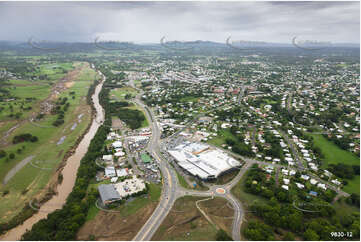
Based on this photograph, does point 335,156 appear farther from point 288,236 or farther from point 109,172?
point 109,172

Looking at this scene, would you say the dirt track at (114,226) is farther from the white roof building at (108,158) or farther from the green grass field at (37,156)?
the white roof building at (108,158)

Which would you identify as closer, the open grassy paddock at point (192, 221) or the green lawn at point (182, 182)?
the open grassy paddock at point (192, 221)

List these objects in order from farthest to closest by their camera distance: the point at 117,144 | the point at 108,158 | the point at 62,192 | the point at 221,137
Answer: the point at 221,137 < the point at 117,144 < the point at 108,158 < the point at 62,192

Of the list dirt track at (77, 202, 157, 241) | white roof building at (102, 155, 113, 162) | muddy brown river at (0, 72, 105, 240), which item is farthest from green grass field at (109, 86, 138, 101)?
dirt track at (77, 202, 157, 241)

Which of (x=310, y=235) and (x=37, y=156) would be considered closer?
(x=310, y=235)

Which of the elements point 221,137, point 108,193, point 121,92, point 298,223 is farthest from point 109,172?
point 121,92

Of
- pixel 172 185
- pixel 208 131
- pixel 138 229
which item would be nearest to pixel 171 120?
pixel 208 131

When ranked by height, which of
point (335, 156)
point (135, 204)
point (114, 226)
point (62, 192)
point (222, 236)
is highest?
point (335, 156)

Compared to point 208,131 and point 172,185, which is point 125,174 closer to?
point 172,185

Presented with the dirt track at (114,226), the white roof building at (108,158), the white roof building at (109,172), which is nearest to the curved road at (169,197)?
the dirt track at (114,226)

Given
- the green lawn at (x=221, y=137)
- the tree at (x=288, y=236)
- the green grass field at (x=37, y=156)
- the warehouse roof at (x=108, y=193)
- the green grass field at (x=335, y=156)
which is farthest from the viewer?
the green lawn at (x=221, y=137)

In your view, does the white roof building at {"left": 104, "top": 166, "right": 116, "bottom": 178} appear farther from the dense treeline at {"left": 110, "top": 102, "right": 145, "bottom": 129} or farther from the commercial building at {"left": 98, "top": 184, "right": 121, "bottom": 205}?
the dense treeline at {"left": 110, "top": 102, "right": 145, "bottom": 129}
